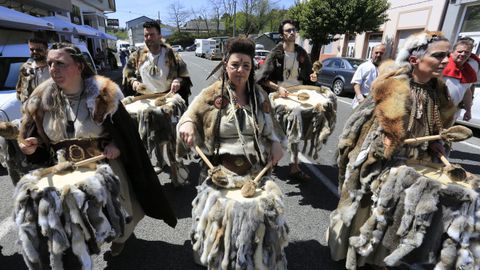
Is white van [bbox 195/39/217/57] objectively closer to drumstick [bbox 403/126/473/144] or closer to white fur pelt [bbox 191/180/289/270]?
drumstick [bbox 403/126/473/144]

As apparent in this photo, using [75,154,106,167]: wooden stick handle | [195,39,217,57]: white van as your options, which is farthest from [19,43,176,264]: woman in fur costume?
[195,39,217,57]: white van

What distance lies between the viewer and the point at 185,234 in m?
3.18

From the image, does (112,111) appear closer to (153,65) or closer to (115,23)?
(153,65)

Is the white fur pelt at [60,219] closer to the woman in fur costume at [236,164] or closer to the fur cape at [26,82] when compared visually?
the woman in fur costume at [236,164]

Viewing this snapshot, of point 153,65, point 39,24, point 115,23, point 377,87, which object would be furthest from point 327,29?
point 115,23

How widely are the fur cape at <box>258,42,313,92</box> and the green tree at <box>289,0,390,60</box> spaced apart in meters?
12.5

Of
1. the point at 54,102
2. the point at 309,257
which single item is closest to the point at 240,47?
the point at 54,102

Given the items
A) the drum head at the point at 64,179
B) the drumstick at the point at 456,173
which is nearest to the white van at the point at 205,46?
the drum head at the point at 64,179

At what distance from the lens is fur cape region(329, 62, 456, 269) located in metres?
2.14

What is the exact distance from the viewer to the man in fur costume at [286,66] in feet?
13.1

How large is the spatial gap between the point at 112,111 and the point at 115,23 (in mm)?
53290

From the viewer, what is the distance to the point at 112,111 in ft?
7.47

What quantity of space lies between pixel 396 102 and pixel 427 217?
80 centimetres

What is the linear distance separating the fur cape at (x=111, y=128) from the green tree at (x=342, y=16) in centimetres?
1472
